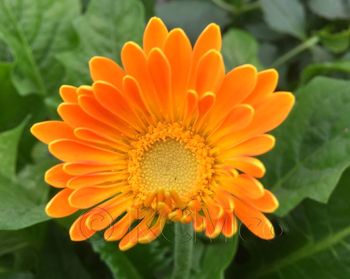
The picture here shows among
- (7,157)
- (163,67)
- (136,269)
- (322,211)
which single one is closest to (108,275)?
(136,269)

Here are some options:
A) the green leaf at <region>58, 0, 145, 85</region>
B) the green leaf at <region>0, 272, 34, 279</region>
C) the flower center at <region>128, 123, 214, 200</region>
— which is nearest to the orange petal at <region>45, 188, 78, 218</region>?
the flower center at <region>128, 123, 214, 200</region>

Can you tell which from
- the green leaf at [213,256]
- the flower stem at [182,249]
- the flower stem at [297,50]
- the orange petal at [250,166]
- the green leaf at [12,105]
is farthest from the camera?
the flower stem at [297,50]

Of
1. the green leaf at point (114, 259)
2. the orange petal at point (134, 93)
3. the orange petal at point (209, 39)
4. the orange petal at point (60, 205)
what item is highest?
the orange petal at point (209, 39)

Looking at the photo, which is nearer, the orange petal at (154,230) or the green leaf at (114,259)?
the orange petal at (154,230)

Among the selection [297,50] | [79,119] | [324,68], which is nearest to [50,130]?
[79,119]

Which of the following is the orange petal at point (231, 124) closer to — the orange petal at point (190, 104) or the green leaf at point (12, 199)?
the orange petal at point (190, 104)

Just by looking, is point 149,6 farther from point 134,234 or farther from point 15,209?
point 134,234

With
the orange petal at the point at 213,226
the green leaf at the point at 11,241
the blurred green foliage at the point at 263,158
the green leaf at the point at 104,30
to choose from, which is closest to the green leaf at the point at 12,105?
the blurred green foliage at the point at 263,158
